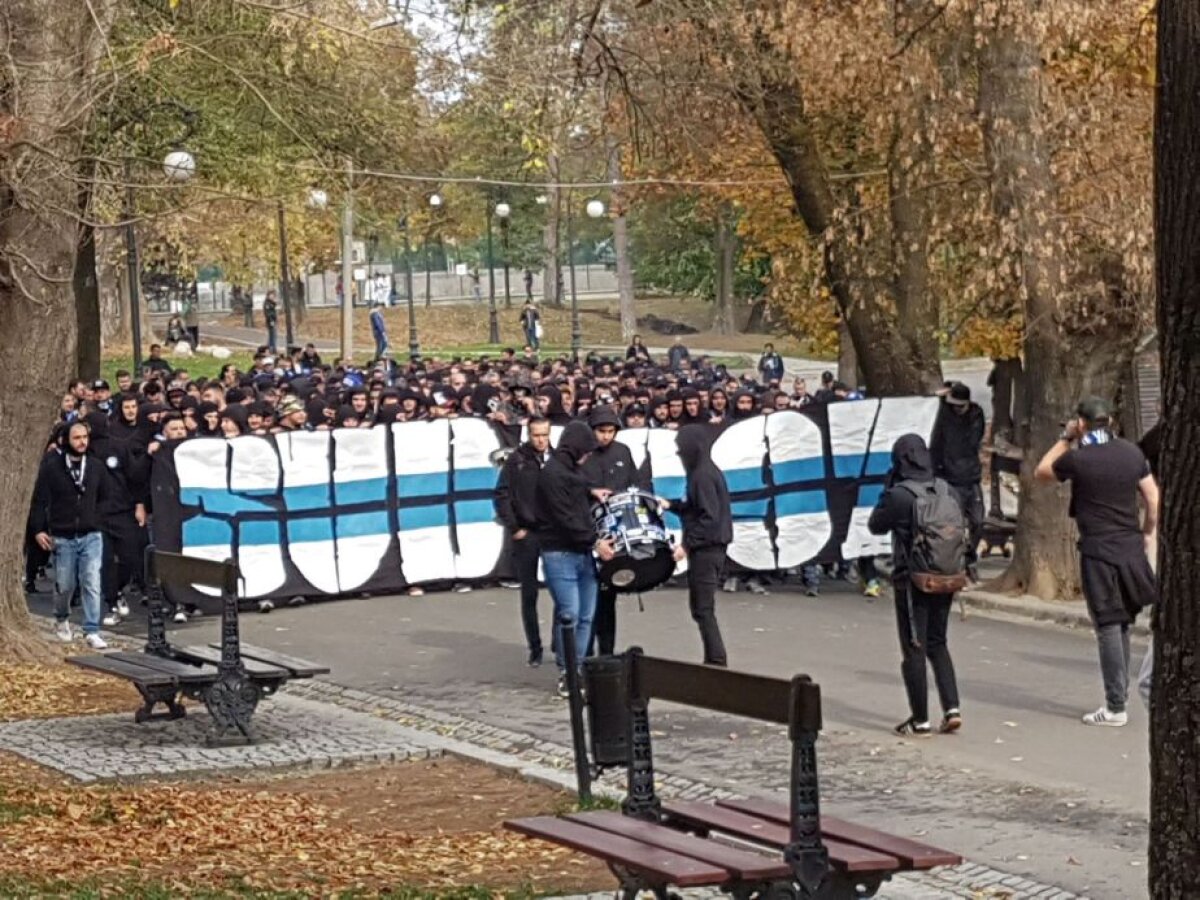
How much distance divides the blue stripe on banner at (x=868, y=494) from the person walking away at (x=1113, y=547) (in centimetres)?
838

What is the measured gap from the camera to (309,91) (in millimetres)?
20750

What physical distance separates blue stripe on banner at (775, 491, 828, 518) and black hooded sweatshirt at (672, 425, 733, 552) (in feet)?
20.6

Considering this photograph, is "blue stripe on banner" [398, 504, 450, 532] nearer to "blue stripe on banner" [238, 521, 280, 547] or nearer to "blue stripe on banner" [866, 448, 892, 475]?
A: "blue stripe on banner" [238, 521, 280, 547]

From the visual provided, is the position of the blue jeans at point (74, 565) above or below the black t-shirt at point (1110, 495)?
below

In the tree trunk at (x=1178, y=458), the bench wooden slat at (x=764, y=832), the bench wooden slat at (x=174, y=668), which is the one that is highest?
the tree trunk at (x=1178, y=458)

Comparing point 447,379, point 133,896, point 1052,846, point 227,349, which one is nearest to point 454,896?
point 133,896

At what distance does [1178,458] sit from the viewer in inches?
209

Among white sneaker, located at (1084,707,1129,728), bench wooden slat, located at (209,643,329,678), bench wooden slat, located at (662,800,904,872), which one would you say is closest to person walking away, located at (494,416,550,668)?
bench wooden slat, located at (209,643,329,678)

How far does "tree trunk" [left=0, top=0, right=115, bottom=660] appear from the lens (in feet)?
47.9

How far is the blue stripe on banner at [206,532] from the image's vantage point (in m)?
20.0

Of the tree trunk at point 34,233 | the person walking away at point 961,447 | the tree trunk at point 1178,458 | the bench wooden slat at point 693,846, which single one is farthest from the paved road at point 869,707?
the tree trunk at point 1178,458

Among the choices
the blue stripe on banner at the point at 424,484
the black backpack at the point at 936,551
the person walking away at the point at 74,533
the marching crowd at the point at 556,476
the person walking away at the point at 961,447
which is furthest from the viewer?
the blue stripe on banner at the point at 424,484

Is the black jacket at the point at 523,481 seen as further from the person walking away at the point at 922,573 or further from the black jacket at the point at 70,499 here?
the black jacket at the point at 70,499

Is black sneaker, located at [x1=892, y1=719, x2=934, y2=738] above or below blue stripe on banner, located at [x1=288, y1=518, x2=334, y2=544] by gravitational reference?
below
